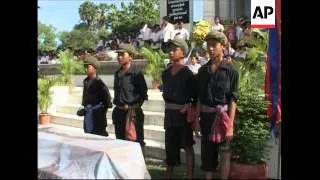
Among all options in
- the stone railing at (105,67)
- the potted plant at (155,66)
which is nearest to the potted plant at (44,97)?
the stone railing at (105,67)

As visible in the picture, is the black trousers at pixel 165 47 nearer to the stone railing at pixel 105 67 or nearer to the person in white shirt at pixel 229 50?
the stone railing at pixel 105 67

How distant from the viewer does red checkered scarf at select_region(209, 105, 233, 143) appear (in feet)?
7.00

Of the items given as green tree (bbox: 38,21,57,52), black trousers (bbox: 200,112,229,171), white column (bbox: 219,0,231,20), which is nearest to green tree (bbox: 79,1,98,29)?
green tree (bbox: 38,21,57,52)

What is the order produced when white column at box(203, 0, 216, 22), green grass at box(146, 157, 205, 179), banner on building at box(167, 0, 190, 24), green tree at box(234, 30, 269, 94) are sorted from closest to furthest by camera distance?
green grass at box(146, 157, 205, 179) → banner on building at box(167, 0, 190, 24) → white column at box(203, 0, 216, 22) → green tree at box(234, 30, 269, 94)

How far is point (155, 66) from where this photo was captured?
217 centimetres

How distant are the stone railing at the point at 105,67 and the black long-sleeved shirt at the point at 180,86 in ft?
0.38

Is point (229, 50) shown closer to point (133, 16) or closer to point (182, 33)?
point (182, 33)

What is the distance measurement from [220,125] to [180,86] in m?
0.23

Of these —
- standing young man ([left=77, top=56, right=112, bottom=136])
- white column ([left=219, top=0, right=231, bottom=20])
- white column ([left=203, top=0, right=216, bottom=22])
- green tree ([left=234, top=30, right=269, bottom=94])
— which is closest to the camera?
standing young man ([left=77, top=56, right=112, bottom=136])

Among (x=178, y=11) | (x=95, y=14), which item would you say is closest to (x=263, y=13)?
(x=178, y=11)

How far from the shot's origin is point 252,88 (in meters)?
2.56

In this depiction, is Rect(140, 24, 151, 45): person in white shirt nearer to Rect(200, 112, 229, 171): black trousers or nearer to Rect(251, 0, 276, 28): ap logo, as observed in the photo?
Rect(200, 112, 229, 171): black trousers

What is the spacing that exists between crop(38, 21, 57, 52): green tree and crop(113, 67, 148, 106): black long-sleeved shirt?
0.29 m
